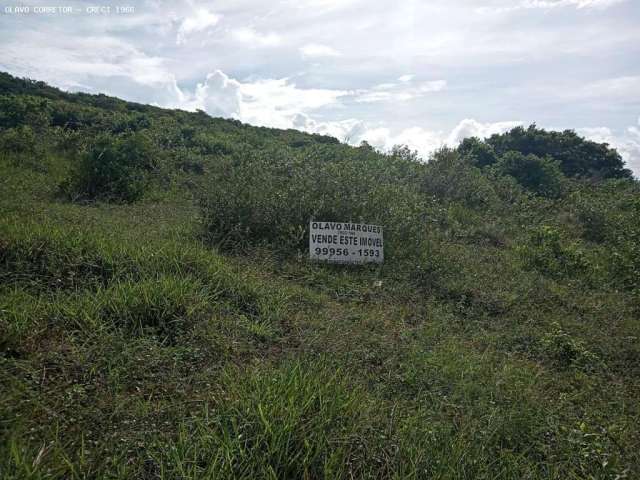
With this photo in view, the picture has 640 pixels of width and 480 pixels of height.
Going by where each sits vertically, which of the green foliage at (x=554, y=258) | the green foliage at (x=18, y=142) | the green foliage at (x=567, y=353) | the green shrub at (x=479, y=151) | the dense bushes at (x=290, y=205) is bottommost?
the green foliage at (x=567, y=353)

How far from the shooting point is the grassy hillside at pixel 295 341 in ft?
7.12

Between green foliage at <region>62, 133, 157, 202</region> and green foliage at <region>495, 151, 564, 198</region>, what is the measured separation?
34.1 ft

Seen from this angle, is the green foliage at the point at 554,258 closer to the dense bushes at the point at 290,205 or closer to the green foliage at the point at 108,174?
the dense bushes at the point at 290,205

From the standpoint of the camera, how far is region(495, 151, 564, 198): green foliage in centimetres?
1388

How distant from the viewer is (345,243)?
5.60 metres

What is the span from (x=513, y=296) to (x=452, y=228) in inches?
116

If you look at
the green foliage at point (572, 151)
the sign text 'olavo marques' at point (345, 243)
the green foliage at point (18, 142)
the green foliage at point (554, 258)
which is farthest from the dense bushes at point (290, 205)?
the green foliage at point (572, 151)

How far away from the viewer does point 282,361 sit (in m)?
2.97

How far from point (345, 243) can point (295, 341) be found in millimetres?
2369

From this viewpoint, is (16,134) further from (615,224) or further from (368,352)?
(615,224)

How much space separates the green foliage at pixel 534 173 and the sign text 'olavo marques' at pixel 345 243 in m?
9.74

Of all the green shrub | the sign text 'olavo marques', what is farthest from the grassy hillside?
the green shrub

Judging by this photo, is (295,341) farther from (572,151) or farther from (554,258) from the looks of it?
(572,151)

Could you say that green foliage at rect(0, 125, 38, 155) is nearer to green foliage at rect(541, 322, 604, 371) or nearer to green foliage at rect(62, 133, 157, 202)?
green foliage at rect(62, 133, 157, 202)
